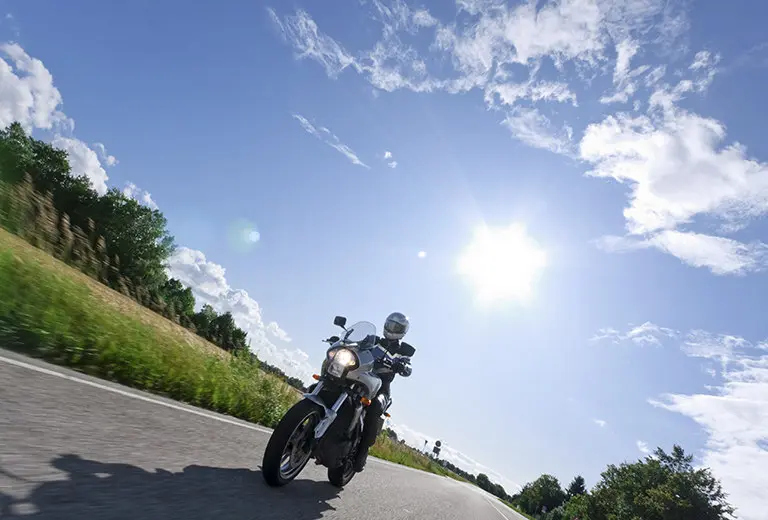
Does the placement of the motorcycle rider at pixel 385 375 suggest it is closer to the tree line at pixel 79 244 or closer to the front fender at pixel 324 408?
the front fender at pixel 324 408

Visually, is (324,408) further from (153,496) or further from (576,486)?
(576,486)

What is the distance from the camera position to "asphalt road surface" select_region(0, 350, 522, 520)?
2053 mm

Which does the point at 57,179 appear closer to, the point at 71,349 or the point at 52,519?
the point at 71,349

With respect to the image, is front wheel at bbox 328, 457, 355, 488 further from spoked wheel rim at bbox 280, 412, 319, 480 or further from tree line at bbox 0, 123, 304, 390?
tree line at bbox 0, 123, 304, 390

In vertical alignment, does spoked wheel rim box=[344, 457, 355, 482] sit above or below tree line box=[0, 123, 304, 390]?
below

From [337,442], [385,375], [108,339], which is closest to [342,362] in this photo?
[337,442]

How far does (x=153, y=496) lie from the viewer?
7.68ft

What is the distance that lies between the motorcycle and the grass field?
268 centimetres

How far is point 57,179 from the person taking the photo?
62062 mm

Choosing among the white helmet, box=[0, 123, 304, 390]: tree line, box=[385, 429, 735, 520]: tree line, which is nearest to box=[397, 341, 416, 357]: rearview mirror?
the white helmet

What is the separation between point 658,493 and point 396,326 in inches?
2382

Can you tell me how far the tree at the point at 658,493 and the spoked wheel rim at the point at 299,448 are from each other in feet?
197

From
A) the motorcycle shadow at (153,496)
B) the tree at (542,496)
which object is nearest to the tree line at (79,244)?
the motorcycle shadow at (153,496)

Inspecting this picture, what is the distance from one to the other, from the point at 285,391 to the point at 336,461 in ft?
17.8
